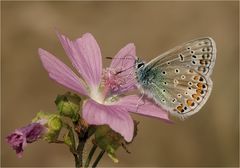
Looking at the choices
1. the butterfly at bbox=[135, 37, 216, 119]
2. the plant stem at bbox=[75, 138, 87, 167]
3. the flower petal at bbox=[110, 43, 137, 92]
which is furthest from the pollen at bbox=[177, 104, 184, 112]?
the plant stem at bbox=[75, 138, 87, 167]

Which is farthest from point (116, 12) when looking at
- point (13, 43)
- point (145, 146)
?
point (145, 146)

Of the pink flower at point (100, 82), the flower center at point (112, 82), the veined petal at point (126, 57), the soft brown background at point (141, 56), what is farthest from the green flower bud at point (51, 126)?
the soft brown background at point (141, 56)

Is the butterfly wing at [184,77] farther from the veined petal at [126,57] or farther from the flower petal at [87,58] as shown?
the flower petal at [87,58]

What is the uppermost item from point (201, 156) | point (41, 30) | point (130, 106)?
point (41, 30)

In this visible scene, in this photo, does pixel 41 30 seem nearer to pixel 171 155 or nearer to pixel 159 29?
pixel 159 29

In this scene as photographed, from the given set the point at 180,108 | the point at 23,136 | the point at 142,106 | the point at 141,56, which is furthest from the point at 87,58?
the point at 141,56

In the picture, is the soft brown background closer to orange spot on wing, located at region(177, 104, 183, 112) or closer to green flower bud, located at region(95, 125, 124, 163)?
orange spot on wing, located at region(177, 104, 183, 112)

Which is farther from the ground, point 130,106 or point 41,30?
point 41,30
